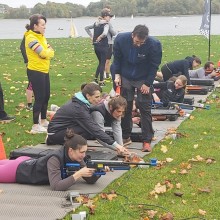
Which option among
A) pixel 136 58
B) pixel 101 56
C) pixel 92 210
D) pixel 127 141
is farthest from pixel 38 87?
pixel 101 56

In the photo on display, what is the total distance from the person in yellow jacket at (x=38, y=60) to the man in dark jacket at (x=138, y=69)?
4.50 ft

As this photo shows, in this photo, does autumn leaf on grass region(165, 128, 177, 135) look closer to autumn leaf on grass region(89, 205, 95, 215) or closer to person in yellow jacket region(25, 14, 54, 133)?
person in yellow jacket region(25, 14, 54, 133)

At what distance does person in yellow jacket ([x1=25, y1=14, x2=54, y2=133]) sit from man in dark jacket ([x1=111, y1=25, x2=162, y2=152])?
1370mm

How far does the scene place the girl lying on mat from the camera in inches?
237

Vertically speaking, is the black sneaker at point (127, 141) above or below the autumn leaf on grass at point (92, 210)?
below

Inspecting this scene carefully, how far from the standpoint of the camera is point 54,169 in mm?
6039

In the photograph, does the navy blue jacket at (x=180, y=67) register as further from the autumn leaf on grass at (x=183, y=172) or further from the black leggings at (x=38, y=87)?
the autumn leaf on grass at (x=183, y=172)

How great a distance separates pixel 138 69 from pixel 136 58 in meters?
0.22

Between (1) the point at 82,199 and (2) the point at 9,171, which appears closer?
(1) the point at 82,199

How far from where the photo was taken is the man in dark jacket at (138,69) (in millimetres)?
7882

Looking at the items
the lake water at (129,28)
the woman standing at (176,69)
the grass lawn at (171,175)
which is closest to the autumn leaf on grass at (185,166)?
the grass lawn at (171,175)

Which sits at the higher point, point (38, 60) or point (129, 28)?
point (38, 60)

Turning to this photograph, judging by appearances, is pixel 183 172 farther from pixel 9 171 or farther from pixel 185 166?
pixel 9 171

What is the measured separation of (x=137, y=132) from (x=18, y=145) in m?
1.95
